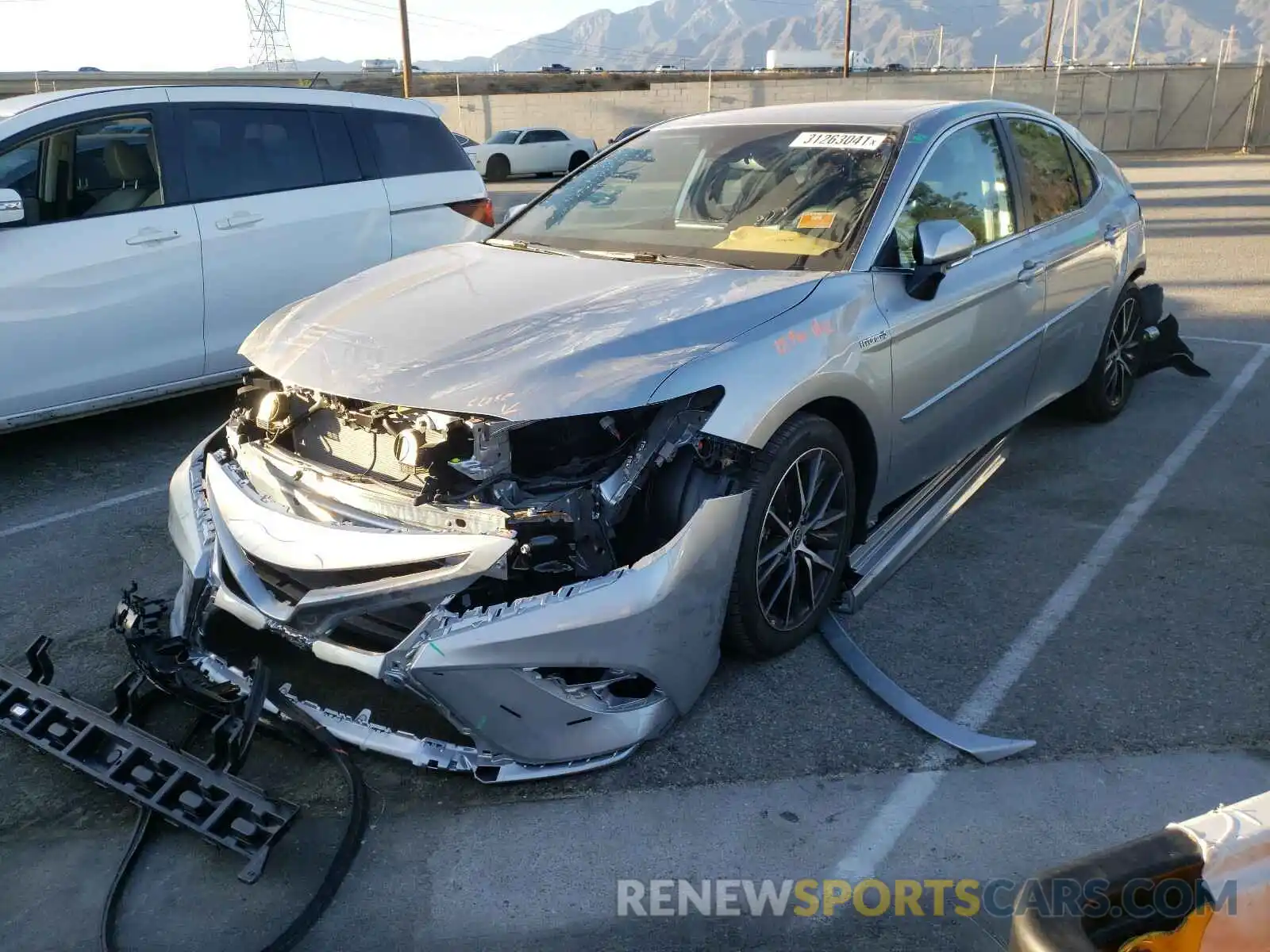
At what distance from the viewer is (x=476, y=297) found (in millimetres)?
3514

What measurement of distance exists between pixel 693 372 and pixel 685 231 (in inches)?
51.3

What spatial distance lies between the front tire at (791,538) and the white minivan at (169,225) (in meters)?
3.77

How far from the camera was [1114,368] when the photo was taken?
596 cm

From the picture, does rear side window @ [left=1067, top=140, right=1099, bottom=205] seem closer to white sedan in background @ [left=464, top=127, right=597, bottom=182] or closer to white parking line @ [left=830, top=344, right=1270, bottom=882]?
white parking line @ [left=830, top=344, right=1270, bottom=882]

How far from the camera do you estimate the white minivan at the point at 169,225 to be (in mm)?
5160

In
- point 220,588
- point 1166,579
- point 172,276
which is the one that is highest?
point 172,276

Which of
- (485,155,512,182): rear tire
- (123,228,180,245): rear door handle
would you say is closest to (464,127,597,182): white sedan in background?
(485,155,512,182): rear tire

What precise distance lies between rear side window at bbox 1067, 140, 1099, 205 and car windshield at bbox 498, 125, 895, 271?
175 cm

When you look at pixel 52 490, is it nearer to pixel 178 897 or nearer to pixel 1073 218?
pixel 178 897

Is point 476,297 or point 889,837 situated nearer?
point 889,837

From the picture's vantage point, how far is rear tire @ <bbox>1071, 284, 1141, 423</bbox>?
575cm

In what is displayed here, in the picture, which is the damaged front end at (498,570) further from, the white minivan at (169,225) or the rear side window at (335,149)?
the rear side window at (335,149)

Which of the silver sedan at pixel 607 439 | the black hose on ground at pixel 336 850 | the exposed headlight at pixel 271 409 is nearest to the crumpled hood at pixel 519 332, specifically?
the silver sedan at pixel 607 439

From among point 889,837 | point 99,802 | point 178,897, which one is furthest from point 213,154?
point 889,837
